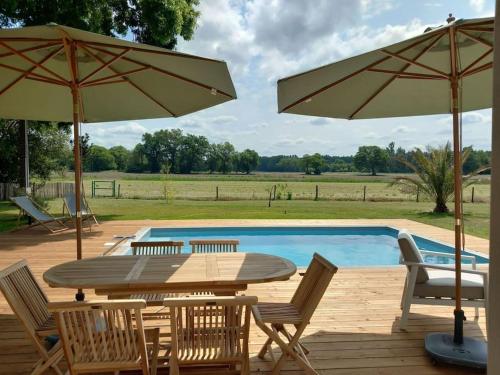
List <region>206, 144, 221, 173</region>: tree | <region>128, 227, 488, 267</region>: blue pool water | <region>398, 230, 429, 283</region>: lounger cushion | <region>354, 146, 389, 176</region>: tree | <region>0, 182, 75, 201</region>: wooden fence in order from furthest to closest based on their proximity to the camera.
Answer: <region>206, 144, 221, 173</region>: tree → <region>354, 146, 389, 176</region>: tree → <region>0, 182, 75, 201</region>: wooden fence → <region>128, 227, 488, 267</region>: blue pool water → <region>398, 230, 429, 283</region>: lounger cushion

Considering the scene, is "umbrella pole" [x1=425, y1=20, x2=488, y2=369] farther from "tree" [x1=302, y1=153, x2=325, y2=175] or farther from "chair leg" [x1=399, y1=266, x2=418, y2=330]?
"tree" [x1=302, y1=153, x2=325, y2=175]

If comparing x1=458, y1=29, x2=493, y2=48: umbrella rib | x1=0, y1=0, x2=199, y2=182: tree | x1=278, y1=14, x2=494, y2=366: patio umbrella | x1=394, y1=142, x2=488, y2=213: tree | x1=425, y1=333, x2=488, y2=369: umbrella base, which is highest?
x1=0, y1=0, x2=199, y2=182: tree

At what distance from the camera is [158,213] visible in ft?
44.0

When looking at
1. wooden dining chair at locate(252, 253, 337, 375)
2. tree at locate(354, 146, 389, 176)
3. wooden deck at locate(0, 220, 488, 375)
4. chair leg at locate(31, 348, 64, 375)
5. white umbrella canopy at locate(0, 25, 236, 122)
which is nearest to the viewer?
chair leg at locate(31, 348, 64, 375)

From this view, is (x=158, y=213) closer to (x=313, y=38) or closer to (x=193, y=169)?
(x=313, y=38)

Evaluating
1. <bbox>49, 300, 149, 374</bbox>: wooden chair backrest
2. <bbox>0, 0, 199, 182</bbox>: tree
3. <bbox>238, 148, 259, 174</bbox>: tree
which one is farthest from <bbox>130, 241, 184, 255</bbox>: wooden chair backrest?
<bbox>238, 148, 259, 174</bbox>: tree

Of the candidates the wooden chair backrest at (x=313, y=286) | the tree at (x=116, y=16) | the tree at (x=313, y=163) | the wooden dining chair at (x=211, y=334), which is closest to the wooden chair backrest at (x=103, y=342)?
the wooden dining chair at (x=211, y=334)

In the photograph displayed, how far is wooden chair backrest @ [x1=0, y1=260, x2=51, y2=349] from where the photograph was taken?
262 cm

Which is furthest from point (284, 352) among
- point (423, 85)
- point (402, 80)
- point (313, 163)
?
point (313, 163)

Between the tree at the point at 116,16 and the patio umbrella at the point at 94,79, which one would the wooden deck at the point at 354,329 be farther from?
the tree at the point at 116,16

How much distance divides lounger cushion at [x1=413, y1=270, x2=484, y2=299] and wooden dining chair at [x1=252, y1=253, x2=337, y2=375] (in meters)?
1.40

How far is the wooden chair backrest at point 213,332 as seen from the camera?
221 centimetres

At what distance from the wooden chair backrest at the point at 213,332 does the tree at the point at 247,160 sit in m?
35.8

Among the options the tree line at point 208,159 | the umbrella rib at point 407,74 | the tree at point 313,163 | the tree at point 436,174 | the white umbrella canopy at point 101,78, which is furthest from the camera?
the tree at point 313,163
